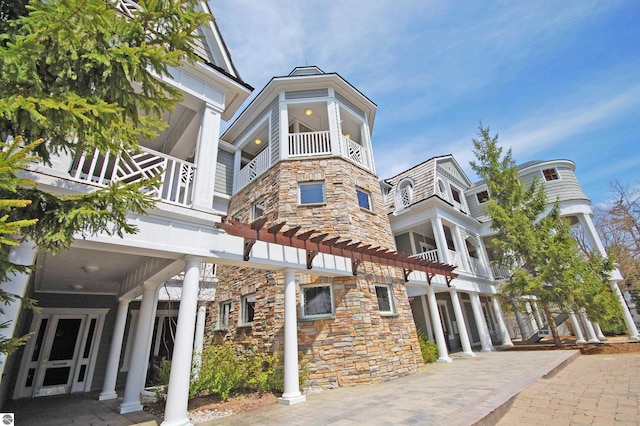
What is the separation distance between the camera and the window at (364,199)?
396 inches

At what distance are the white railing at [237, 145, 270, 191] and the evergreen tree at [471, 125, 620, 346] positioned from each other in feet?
35.8

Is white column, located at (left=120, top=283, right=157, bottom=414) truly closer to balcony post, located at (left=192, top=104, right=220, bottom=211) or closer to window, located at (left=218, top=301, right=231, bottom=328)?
balcony post, located at (left=192, top=104, right=220, bottom=211)

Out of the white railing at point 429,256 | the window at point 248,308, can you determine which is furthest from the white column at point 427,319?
the window at point 248,308

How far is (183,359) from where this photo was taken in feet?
14.3

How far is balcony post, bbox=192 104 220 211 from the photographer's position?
5230 mm

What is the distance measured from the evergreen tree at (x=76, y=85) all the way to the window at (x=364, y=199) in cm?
766

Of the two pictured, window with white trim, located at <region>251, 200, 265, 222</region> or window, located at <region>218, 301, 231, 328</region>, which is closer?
window, located at <region>218, 301, 231, 328</region>

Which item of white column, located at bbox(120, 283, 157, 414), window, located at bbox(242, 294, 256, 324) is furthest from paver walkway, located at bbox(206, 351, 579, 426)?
window, located at bbox(242, 294, 256, 324)

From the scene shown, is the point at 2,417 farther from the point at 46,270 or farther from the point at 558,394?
the point at 558,394

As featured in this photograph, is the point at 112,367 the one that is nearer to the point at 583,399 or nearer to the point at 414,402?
the point at 414,402

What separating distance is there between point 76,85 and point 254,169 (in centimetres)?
896

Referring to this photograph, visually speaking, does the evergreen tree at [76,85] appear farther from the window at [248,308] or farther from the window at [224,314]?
the window at [224,314]

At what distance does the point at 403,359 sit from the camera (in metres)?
8.22

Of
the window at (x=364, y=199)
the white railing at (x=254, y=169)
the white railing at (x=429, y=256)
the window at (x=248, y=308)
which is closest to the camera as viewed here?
the window at (x=248, y=308)
